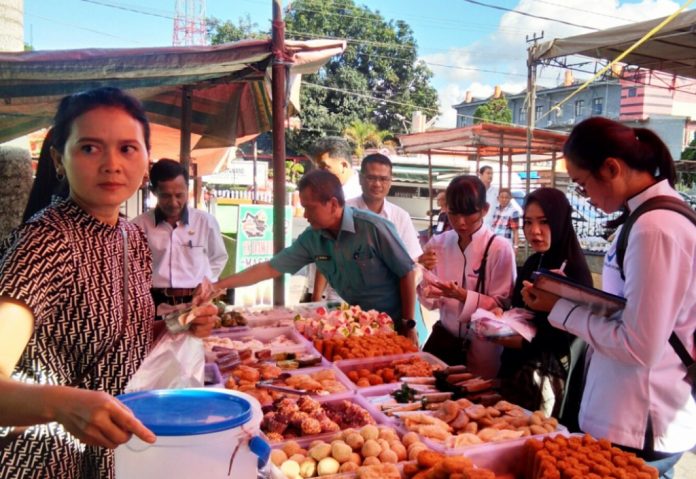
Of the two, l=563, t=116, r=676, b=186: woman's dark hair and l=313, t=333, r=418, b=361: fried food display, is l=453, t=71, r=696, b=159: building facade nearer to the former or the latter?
l=313, t=333, r=418, b=361: fried food display

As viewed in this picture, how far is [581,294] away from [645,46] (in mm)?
6947

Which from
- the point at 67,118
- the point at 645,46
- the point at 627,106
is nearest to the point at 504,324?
the point at 67,118

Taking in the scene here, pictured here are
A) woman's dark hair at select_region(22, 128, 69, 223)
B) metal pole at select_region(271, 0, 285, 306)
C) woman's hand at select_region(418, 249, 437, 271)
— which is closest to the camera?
woman's dark hair at select_region(22, 128, 69, 223)

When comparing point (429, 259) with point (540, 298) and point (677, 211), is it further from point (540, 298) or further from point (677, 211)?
point (677, 211)

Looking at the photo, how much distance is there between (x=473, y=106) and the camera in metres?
46.9

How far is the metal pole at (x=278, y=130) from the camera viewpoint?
4086mm

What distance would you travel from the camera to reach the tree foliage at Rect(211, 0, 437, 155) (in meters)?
28.9

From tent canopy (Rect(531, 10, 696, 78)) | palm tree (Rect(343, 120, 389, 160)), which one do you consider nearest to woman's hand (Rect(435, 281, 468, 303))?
tent canopy (Rect(531, 10, 696, 78))

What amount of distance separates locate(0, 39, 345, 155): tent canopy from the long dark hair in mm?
2007

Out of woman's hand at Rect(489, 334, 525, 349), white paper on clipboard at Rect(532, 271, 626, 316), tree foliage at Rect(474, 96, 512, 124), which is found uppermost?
tree foliage at Rect(474, 96, 512, 124)

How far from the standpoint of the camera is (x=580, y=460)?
5.20ft

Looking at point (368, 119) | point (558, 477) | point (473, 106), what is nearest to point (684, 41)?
point (558, 477)

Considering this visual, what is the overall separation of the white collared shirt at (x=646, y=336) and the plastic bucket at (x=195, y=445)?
4.11ft

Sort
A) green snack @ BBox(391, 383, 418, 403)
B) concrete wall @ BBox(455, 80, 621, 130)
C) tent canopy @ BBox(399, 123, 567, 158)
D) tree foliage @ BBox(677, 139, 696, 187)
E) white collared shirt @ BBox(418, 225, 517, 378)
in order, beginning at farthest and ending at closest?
concrete wall @ BBox(455, 80, 621, 130) < tree foliage @ BBox(677, 139, 696, 187) < tent canopy @ BBox(399, 123, 567, 158) < white collared shirt @ BBox(418, 225, 517, 378) < green snack @ BBox(391, 383, 418, 403)
